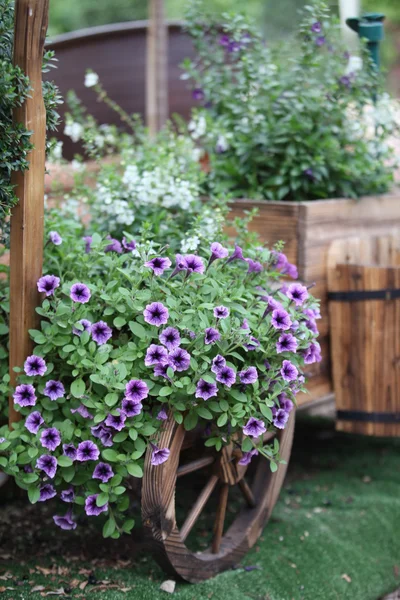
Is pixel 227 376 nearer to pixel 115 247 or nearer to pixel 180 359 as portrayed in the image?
pixel 180 359

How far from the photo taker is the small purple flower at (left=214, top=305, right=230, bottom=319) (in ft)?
6.60

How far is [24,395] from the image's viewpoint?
81.3 inches

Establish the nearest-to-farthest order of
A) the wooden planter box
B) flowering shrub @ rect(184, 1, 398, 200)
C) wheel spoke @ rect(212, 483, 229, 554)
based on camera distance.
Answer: wheel spoke @ rect(212, 483, 229, 554)
the wooden planter box
flowering shrub @ rect(184, 1, 398, 200)

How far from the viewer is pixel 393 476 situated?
3539 millimetres

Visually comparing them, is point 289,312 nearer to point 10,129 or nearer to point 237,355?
point 237,355

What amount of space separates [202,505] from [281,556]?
0.44 meters

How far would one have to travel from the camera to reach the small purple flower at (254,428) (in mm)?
2037

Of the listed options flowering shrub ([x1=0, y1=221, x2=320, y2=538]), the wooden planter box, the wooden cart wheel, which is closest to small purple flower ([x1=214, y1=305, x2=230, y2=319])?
flowering shrub ([x1=0, y1=221, x2=320, y2=538])

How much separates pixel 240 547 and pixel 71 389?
0.91 meters

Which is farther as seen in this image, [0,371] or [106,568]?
[106,568]

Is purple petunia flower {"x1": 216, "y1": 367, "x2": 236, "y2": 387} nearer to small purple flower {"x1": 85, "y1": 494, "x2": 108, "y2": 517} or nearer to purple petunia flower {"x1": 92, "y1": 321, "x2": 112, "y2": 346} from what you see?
purple petunia flower {"x1": 92, "y1": 321, "x2": 112, "y2": 346}

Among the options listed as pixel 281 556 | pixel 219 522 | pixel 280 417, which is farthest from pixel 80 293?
pixel 281 556

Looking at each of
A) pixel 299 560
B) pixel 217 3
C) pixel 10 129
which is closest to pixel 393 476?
pixel 299 560

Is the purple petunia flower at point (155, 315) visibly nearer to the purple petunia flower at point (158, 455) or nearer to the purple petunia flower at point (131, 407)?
the purple petunia flower at point (131, 407)
